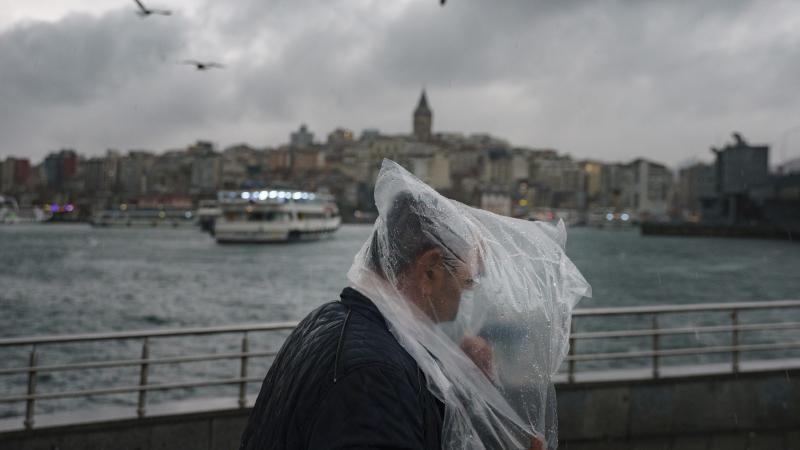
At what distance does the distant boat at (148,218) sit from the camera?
10694 cm

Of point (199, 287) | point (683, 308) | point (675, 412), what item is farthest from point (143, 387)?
point (199, 287)

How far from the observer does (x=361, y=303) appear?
54.8 inches

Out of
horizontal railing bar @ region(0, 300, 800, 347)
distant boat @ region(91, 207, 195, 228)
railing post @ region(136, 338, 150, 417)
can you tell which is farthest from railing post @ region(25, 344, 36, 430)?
distant boat @ region(91, 207, 195, 228)

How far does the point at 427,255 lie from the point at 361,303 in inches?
6.2

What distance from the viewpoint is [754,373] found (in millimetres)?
5324

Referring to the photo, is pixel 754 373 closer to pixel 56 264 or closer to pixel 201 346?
pixel 201 346

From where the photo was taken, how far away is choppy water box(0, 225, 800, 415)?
18016 millimetres

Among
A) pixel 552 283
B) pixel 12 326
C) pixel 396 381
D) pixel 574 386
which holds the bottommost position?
pixel 12 326

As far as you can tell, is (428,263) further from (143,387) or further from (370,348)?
(143,387)

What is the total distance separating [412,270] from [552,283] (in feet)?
1.34

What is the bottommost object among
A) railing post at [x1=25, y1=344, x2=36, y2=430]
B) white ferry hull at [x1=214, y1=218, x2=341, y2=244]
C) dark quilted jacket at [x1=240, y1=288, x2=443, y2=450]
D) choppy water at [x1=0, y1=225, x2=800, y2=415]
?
choppy water at [x1=0, y1=225, x2=800, y2=415]

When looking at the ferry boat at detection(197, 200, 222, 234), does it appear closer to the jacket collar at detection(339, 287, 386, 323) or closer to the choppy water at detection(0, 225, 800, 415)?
the choppy water at detection(0, 225, 800, 415)

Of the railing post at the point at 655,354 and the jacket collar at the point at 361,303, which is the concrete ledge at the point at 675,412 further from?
the jacket collar at the point at 361,303

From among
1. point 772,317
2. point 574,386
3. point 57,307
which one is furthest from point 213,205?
point 574,386
